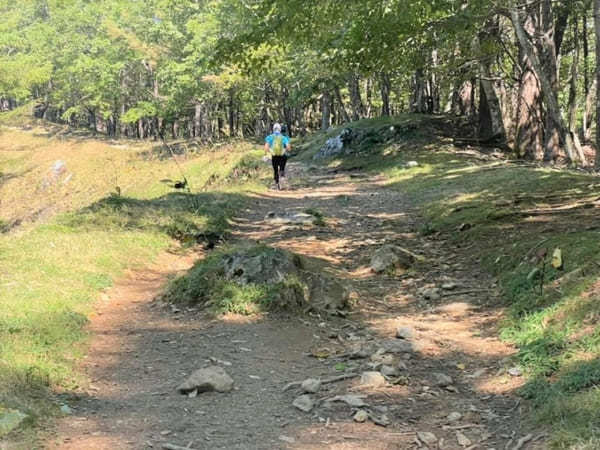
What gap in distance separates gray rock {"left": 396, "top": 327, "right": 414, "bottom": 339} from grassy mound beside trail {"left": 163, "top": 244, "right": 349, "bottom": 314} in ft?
3.18

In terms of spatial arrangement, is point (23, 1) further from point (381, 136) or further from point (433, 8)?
point (433, 8)

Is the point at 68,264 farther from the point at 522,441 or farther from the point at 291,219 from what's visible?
the point at 522,441

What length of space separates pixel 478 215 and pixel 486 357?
5.33 meters

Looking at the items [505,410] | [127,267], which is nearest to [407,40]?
[127,267]

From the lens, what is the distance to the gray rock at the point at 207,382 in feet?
15.6

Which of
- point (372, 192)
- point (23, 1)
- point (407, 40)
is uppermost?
point (23, 1)

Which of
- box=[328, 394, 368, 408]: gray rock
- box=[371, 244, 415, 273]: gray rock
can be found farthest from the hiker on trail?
box=[328, 394, 368, 408]: gray rock

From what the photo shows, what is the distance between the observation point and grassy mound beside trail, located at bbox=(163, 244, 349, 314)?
21.7ft

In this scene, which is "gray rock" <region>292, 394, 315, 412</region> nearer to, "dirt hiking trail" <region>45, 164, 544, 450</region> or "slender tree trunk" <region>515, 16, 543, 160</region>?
"dirt hiking trail" <region>45, 164, 544, 450</region>

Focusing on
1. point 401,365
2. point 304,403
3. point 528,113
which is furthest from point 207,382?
point 528,113

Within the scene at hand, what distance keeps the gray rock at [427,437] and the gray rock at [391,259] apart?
4.51 meters

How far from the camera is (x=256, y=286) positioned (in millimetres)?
6766

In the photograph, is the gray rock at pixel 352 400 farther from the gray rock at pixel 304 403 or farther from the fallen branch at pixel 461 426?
the fallen branch at pixel 461 426

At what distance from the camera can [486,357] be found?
17.5 ft
